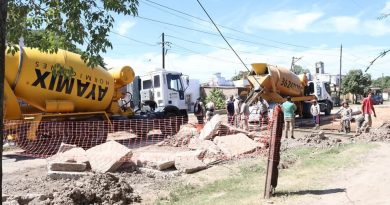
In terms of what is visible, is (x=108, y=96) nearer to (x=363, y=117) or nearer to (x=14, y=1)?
(x=363, y=117)

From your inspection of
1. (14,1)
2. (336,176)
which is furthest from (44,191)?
(336,176)

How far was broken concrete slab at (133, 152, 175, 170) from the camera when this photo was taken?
1065cm

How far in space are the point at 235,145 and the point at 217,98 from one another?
1260 inches

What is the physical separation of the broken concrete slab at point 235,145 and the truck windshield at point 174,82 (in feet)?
22.2

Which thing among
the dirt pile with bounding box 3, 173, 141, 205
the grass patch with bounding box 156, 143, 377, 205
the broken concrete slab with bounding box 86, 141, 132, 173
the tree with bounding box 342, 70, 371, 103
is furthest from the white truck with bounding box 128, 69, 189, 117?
the tree with bounding box 342, 70, 371, 103

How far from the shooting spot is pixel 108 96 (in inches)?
626

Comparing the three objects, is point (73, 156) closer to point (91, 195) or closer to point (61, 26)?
point (91, 195)

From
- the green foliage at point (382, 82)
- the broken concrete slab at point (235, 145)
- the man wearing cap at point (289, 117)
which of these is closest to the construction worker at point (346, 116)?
the man wearing cap at point (289, 117)

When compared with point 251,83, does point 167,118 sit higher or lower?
lower

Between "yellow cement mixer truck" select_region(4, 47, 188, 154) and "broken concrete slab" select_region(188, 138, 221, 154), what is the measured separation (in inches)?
136

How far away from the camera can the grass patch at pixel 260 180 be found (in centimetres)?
782

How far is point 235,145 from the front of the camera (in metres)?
12.7

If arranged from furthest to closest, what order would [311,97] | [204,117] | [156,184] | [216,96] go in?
1. [216,96]
2. [311,97]
3. [204,117]
4. [156,184]

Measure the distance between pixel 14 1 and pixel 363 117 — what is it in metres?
15.4
